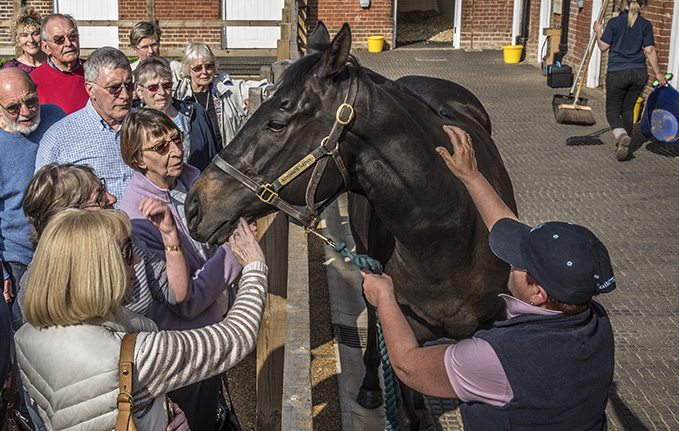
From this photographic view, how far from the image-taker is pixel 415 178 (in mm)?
3244

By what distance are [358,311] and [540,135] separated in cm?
719

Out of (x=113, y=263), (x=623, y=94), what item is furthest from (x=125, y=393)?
(x=623, y=94)

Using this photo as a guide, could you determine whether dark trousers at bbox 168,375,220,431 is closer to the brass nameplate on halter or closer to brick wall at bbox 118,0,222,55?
the brass nameplate on halter

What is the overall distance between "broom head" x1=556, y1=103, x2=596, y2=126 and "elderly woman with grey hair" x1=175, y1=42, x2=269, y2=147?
7109 millimetres

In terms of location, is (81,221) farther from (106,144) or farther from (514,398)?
(106,144)

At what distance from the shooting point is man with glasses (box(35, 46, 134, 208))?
4.23m

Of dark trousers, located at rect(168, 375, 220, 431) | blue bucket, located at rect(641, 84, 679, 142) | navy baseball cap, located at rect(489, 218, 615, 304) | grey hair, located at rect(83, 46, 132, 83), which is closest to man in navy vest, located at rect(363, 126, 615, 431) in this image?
navy baseball cap, located at rect(489, 218, 615, 304)

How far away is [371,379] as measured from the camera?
485 cm

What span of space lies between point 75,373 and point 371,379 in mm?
2837

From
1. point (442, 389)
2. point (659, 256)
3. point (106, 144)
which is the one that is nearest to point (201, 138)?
point (106, 144)

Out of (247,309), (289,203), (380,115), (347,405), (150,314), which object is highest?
(380,115)

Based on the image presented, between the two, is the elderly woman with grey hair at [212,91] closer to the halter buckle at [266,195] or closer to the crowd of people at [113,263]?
the crowd of people at [113,263]

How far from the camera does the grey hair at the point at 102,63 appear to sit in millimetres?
4418

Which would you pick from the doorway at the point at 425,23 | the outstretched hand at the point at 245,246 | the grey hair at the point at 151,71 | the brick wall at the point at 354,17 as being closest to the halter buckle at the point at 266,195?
the outstretched hand at the point at 245,246
